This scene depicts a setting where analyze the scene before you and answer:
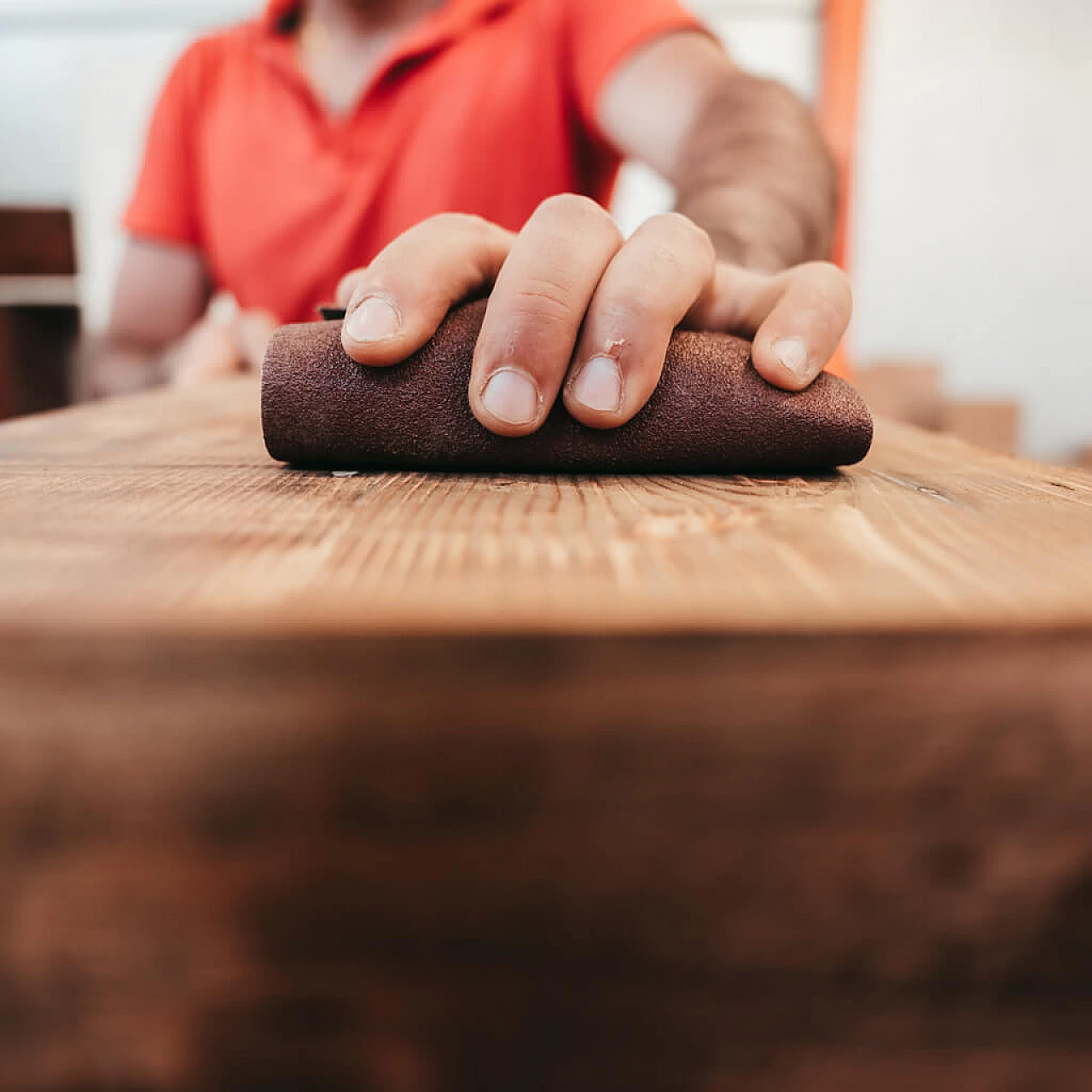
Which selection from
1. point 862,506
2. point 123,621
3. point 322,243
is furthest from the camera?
point 322,243

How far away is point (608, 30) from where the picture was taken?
1110 millimetres

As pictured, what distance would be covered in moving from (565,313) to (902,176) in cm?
328

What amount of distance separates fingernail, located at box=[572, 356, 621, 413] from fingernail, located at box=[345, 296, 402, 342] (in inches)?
3.6

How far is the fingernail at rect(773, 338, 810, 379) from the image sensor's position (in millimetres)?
395

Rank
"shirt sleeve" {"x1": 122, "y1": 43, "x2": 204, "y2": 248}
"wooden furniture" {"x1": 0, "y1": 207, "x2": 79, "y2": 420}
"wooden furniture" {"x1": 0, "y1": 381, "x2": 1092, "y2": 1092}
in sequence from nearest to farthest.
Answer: "wooden furniture" {"x1": 0, "y1": 381, "x2": 1092, "y2": 1092} → "shirt sleeve" {"x1": 122, "y1": 43, "x2": 204, "y2": 248} → "wooden furniture" {"x1": 0, "y1": 207, "x2": 79, "y2": 420}

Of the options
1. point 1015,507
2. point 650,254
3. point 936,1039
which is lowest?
point 936,1039

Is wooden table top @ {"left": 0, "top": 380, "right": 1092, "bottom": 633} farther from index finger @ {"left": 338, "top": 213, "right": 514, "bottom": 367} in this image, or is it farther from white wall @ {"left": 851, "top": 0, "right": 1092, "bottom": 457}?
white wall @ {"left": 851, "top": 0, "right": 1092, "bottom": 457}

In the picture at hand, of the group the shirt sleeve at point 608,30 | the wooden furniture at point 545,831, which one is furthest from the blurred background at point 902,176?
the wooden furniture at point 545,831

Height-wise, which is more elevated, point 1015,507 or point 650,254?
point 650,254

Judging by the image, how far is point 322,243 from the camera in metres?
1.26

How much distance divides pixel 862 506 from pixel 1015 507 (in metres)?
0.06

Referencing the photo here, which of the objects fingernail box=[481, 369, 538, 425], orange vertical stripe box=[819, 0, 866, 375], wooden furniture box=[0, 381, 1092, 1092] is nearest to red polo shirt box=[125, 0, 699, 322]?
fingernail box=[481, 369, 538, 425]

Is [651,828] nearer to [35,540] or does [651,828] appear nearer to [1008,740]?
[1008,740]

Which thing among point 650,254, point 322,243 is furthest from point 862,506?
point 322,243
